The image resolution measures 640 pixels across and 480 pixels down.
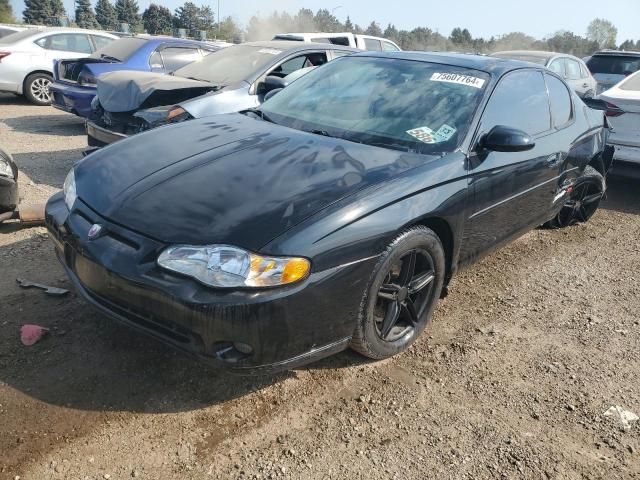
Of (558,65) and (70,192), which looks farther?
(558,65)

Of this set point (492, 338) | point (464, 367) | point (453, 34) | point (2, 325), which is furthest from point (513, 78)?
point (453, 34)

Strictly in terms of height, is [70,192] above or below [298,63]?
below

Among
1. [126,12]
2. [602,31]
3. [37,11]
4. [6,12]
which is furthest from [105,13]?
[602,31]

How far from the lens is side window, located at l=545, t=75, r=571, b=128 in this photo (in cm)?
421

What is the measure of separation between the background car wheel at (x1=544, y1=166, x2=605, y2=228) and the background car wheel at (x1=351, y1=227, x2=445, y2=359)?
268cm

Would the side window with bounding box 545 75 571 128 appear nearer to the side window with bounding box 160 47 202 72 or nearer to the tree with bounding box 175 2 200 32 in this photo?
the side window with bounding box 160 47 202 72

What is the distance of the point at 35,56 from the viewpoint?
10352 mm

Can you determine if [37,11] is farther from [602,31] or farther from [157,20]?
[602,31]

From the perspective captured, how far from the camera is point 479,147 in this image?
3207 millimetres

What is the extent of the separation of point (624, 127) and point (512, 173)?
349 centimetres

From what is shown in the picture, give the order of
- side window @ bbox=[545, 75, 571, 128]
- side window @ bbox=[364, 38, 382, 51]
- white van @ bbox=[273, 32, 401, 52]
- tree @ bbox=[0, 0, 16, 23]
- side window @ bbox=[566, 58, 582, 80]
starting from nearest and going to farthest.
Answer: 1. side window @ bbox=[545, 75, 571, 128]
2. side window @ bbox=[566, 58, 582, 80]
3. white van @ bbox=[273, 32, 401, 52]
4. side window @ bbox=[364, 38, 382, 51]
5. tree @ bbox=[0, 0, 16, 23]

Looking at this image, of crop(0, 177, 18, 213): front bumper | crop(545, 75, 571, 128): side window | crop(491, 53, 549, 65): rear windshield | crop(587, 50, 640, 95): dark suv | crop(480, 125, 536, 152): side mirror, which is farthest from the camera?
crop(587, 50, 640, 95): dark suv

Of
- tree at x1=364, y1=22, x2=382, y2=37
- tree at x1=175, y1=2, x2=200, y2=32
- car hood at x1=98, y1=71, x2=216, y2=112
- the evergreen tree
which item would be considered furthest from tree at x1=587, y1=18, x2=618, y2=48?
car hood at x1=98, y1=71, x2=216, y2=112

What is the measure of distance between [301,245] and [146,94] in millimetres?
3888
